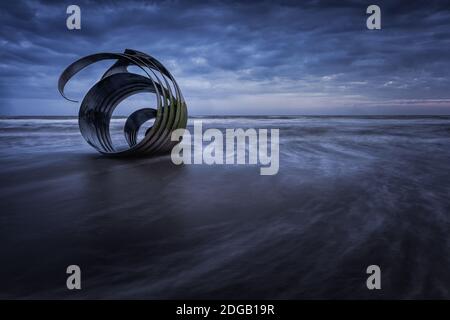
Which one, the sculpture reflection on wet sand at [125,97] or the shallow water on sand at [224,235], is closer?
the shallow water on sand at [224,235]

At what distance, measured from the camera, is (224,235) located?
2752 millimetres

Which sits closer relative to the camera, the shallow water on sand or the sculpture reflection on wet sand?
the shallow water on sand

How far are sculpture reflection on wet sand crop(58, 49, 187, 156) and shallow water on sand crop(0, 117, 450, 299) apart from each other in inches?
63.1

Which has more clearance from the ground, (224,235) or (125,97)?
(125,97)

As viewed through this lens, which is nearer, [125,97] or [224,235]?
[224,235]

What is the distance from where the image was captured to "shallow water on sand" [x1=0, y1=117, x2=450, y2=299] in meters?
2.00

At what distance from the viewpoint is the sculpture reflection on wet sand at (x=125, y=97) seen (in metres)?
6.17

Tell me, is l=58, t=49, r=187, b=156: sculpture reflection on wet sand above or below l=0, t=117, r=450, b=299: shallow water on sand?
above

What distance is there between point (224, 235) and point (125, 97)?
5953mm

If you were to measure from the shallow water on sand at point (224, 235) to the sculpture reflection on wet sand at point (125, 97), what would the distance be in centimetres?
160

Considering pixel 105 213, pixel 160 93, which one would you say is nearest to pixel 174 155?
pixel 160 93

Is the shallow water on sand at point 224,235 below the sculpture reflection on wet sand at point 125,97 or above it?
below
